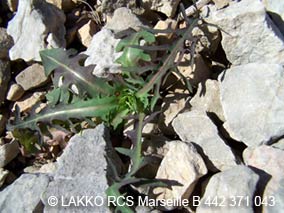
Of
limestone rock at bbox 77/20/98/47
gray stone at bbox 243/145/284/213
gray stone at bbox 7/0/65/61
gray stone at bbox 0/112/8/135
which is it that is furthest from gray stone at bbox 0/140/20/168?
gray stone at bbox 243/145/284/213

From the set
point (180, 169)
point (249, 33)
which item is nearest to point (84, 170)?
point (180, 169)

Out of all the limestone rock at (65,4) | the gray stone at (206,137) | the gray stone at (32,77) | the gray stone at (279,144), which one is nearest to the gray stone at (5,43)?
the gray stone at (32,77)

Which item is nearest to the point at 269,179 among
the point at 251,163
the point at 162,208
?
the point at 251,163

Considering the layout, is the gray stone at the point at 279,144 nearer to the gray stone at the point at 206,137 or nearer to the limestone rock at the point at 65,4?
the gray stone at the point at 206,137

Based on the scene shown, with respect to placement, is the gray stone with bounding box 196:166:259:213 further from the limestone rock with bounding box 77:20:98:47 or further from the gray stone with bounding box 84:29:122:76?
the limestone rock with bounding box 77:20:98:47

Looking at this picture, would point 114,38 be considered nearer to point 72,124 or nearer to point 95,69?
point 95,69

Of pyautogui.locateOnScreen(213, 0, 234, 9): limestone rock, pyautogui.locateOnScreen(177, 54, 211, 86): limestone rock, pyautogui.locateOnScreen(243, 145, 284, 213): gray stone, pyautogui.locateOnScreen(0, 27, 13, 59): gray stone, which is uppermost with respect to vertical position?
pyautogui.locateOnScreen(213, 0, 234, 9): limestone rock

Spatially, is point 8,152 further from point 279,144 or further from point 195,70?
point 279,144
